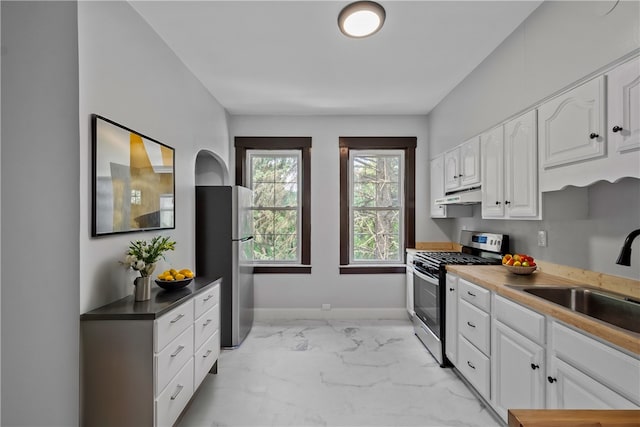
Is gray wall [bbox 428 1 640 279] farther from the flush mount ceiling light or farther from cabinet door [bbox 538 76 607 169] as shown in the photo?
the flush mount ceiling light

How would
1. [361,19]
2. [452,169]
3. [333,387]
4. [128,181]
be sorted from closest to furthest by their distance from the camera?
[128,181] → [361,19] → [333,387] → [452,169]

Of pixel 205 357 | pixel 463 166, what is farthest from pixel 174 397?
pixel 463 166

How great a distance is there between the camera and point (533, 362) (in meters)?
1.69

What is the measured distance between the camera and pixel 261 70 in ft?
9.84

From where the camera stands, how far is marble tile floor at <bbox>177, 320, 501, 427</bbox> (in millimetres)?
2151

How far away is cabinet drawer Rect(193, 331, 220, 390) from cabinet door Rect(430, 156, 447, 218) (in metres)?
2.81

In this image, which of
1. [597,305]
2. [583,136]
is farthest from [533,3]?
[597,305]

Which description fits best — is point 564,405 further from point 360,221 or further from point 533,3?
point 360,221

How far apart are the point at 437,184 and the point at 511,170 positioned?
5.19 ft

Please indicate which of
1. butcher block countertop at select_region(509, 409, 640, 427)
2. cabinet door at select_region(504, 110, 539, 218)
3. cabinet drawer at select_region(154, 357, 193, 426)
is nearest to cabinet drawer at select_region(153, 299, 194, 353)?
cabinet drawer at select_region(154, 357, 193, 426)

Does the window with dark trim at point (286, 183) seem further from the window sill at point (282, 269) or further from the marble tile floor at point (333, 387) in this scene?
the marble tile floor at point (333, 387)

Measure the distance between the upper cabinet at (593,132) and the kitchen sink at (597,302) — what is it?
616 millimetres

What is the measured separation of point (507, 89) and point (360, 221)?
238 cm

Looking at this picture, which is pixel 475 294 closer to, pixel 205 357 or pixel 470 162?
pixel 470 162
